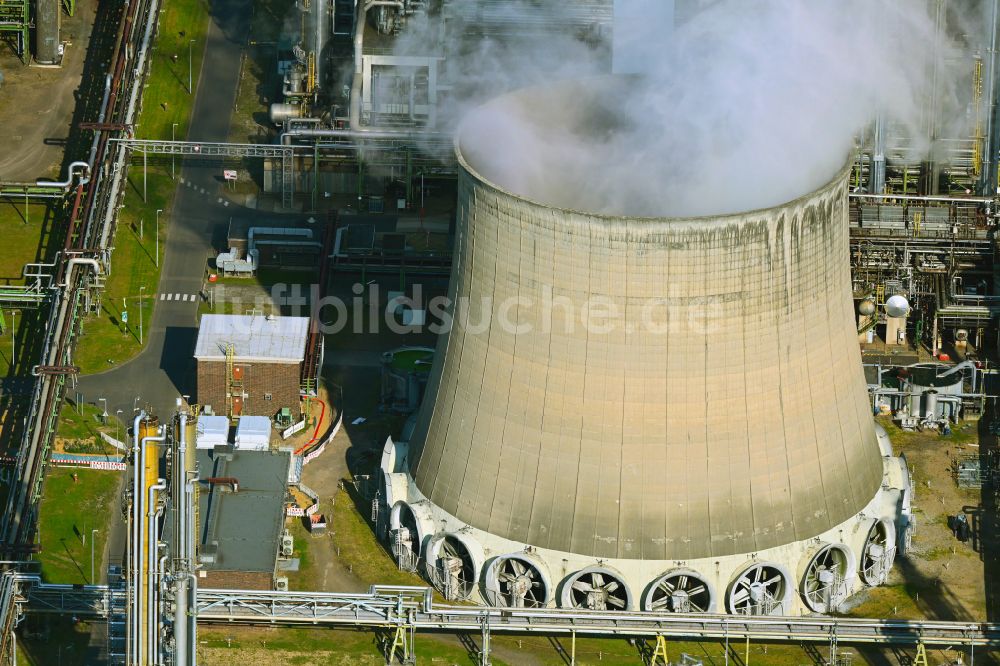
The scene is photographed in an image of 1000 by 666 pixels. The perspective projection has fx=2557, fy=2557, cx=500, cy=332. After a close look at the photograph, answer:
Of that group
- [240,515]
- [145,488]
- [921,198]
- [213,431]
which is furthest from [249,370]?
[921,198]

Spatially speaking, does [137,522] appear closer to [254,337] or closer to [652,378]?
[652,378]

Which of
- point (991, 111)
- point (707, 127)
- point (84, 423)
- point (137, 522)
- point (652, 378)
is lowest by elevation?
point (84, 423)

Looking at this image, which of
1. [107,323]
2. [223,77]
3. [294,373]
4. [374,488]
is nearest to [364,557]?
[374,488]

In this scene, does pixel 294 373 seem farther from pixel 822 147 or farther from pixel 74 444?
pixel 822 147

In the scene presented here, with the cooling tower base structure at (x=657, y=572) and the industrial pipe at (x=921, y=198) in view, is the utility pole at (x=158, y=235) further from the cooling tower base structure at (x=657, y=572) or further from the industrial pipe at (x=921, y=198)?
the industrial pipe at (x=921, y=198)

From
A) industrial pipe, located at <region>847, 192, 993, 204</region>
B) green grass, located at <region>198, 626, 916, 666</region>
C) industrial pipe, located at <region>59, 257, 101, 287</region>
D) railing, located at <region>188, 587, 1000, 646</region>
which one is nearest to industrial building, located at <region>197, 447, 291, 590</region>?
railing, located at <region>188, 587, 1000, 646</region>
